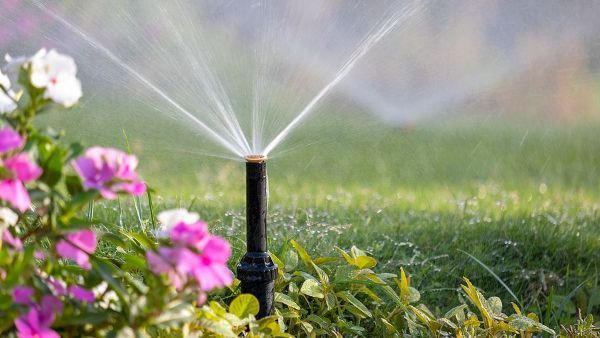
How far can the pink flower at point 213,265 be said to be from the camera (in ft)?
4.24

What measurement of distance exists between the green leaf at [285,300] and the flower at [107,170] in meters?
0.95

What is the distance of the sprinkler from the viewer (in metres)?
2.09

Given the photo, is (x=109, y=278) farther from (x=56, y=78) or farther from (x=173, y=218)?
(x=56, y=78)

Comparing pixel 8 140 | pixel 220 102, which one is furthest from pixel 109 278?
pixel 220 102

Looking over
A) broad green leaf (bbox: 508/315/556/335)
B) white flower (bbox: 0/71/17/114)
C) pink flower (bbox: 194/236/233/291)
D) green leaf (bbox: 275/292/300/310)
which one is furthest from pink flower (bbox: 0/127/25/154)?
broad green leaf (bbox: 508/315/556/335)

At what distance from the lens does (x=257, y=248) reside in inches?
83.8

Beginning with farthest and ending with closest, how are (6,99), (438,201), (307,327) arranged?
(438,201), (307,327), (6,99)

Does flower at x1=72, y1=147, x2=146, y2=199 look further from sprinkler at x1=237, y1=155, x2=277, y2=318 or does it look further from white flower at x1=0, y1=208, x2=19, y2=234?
sprinkler at x1=237, y1=155, x2=277, y2=318

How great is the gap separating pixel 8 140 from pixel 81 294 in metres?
0.30

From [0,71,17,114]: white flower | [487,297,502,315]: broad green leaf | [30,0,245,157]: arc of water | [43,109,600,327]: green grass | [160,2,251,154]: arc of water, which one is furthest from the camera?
[43,109,600,327]: green grass

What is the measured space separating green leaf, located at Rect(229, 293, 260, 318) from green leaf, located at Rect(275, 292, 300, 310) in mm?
375

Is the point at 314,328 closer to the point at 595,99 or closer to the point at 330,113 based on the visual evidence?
the point at 330,113

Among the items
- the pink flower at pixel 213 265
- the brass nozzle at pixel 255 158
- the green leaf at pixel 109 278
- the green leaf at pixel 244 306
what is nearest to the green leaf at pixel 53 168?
the green leaf at pixel 109 278

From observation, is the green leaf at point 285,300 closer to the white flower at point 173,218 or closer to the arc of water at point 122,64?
the arc of water at point 122,64
